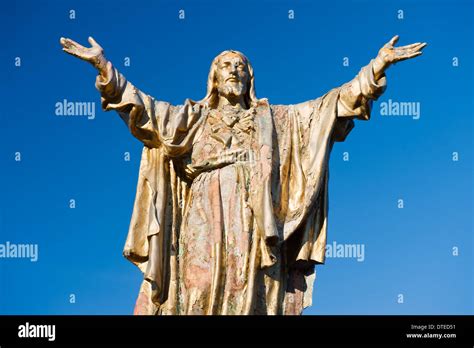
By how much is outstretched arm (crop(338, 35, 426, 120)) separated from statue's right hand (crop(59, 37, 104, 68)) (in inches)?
170

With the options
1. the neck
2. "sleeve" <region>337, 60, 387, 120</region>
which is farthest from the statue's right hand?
"sleeve" <region>337, 60, 387, 120</region>

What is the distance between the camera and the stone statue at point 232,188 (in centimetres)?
3066

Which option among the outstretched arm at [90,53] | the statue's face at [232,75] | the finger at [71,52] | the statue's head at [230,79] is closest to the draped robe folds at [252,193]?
the outstretched arm at [90,53]

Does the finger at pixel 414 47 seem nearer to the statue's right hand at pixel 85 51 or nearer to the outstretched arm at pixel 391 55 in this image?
the outstretched arm at pixel 391 55

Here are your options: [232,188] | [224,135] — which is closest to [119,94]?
[224,135]

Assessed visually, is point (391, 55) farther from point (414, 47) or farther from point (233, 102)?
point (233, 102)

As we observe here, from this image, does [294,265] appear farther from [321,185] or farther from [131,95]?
[131,95]

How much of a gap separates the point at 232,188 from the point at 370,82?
3.03m

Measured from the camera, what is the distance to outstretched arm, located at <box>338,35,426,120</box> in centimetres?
3095

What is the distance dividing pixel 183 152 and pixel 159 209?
3.64 feet

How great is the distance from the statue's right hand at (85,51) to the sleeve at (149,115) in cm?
22

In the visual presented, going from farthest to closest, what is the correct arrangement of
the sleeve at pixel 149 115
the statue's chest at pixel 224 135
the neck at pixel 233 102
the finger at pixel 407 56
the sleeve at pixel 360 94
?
the neck at pixel 233 102 → the statue's chest at pixel 224 135 → the sleeve at pixel 149 115 → the sleeve at pixel 360 94 → the finger at pixel 407 56
